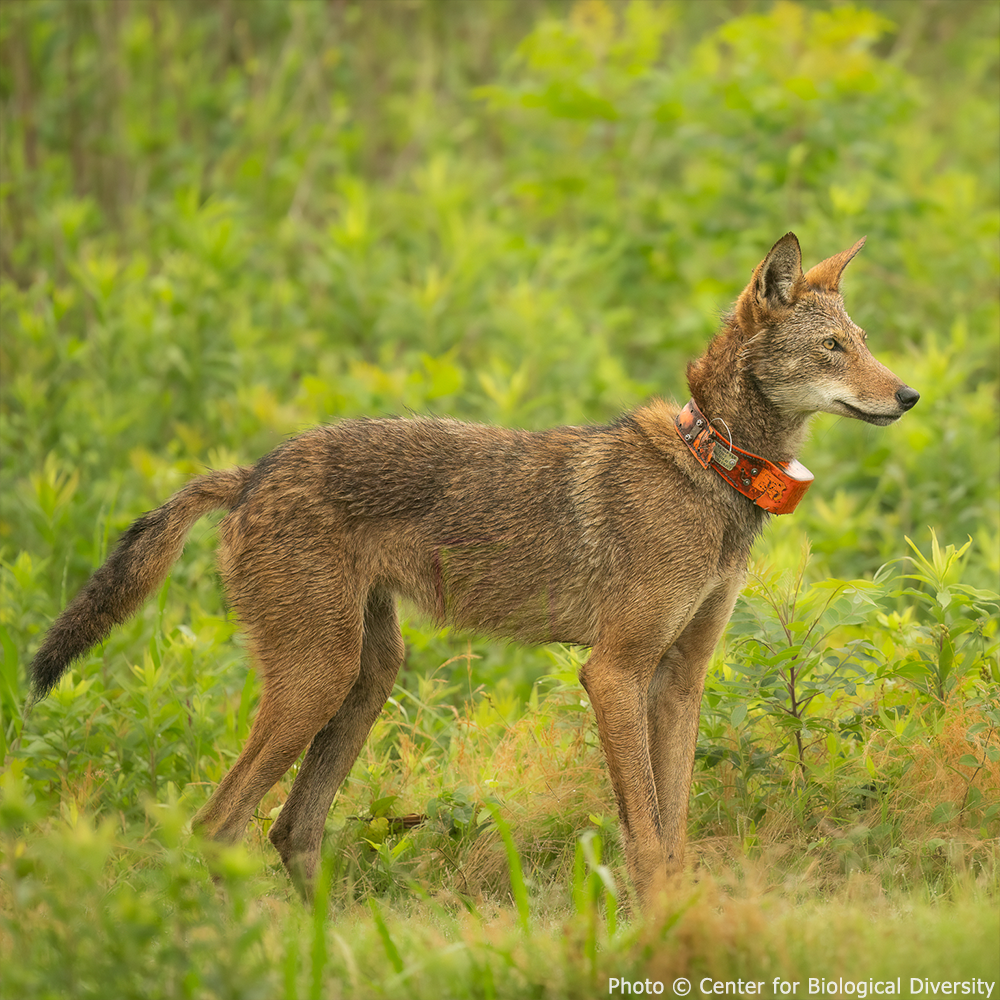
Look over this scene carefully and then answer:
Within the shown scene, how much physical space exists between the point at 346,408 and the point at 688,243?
15.4ft

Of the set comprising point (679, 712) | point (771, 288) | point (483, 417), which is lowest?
point (679, 712)

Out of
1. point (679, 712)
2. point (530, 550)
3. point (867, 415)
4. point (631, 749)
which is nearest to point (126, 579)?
point (530, 550)

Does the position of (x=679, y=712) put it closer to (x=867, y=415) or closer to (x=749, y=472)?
(x=749, y=472)

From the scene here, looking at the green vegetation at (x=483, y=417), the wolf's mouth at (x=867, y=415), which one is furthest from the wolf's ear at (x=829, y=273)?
the green vegetation at (x=483, y=417)

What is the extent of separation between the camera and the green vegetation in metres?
3.66

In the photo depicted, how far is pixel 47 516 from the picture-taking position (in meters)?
6.42

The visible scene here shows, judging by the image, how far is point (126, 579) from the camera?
458 centimetres

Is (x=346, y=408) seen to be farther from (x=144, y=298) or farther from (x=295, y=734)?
(x=295, y=734)

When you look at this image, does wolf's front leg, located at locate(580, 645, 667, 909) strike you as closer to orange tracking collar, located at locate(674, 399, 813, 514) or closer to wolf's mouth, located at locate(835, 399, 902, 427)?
orange tracking collar, located at locate(674, 399, 813, 514)

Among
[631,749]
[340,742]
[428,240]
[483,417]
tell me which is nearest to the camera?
[631,749]

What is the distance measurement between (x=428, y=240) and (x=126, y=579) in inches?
278

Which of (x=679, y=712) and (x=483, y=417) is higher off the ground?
(x=483, y=417)

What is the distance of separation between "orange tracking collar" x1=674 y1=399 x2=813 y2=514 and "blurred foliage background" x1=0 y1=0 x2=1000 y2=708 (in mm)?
1575

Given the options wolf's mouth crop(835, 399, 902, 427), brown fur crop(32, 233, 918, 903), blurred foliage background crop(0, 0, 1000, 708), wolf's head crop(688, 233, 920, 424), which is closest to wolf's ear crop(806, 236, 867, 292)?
brown fur crop(32, 233, 918, 903)
